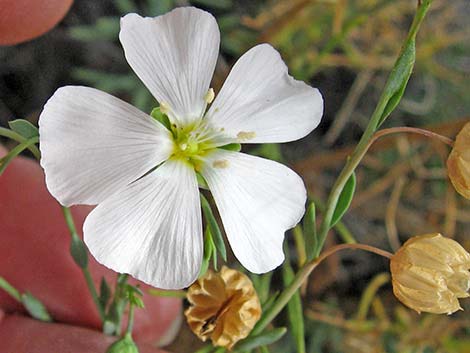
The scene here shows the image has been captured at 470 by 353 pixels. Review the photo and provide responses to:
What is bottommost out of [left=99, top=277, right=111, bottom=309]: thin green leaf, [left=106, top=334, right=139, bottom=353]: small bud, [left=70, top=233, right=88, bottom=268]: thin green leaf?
[left=99, top=277, right=111, bottom=309]: thin green leaf

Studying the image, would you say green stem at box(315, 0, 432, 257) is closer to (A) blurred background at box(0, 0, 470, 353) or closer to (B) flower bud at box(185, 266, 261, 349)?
(B) flower bud at box(185, 266, 261, 349)

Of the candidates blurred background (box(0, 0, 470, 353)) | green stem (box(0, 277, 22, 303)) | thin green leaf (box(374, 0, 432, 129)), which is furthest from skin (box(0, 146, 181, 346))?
thin green leaf (box(374, 0, 432, 129))

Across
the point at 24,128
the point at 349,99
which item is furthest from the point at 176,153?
the point at 349,99

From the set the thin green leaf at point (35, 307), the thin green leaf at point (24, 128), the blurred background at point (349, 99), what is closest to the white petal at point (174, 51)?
the thin green leaf at point (24, 128)

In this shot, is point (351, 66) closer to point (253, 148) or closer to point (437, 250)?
point (253, 148)

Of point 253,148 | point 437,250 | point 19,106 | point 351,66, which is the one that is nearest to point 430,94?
point 351,66

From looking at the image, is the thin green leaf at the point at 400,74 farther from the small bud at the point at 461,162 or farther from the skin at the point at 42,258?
the skin at the point at 42,258
